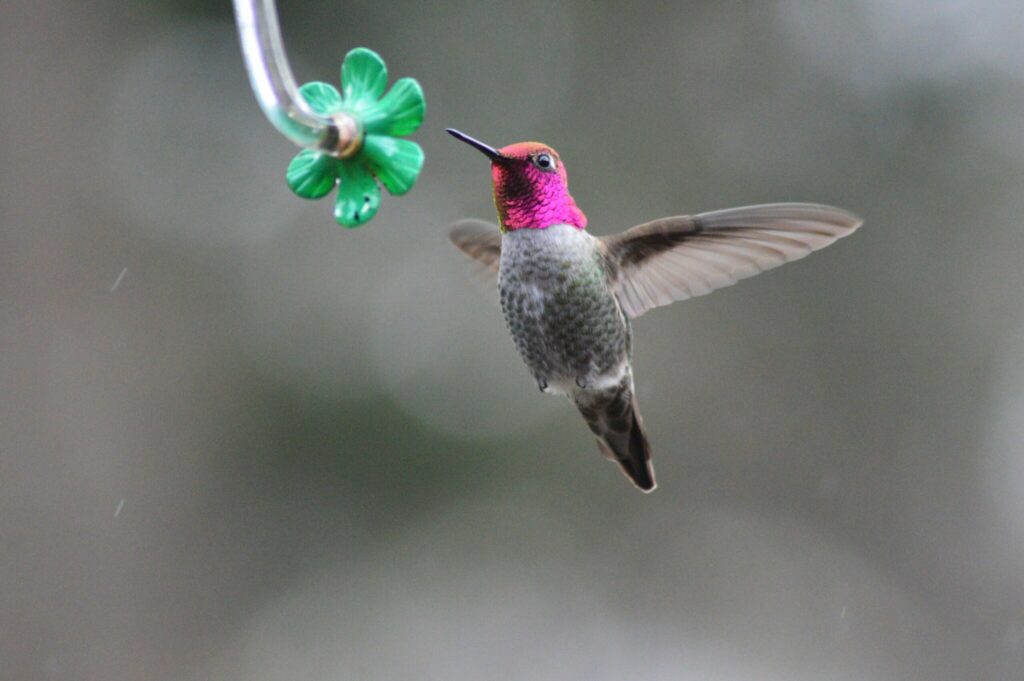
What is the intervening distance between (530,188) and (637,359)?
3.01 meters

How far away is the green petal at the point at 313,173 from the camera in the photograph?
1084 mm

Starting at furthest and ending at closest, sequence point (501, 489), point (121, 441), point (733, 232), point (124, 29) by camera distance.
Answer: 1. point (501, 489)
2. point (124, 29)
3. point (121, 441)
4. point (733, 232)

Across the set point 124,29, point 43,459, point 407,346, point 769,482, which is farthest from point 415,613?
point 124,29

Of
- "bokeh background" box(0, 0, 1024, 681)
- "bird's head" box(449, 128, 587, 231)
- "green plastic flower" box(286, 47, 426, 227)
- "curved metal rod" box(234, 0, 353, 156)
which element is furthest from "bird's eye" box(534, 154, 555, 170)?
"bokeh background" box(0, 0, 1024, 681)

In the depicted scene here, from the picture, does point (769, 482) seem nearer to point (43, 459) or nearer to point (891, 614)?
point (891, 614)

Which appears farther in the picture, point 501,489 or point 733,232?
point 501,489

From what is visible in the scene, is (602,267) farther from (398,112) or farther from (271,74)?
(271,74)

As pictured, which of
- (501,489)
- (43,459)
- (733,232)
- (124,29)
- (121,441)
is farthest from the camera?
(501,489)

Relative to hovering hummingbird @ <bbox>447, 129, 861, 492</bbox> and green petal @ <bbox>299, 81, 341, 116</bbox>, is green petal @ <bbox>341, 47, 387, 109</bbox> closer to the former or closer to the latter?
green petal @ <bbox>299, 81, 341, 116</bbox>

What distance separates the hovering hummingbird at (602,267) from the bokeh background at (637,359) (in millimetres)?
2630

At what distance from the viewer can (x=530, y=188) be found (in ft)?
4.48

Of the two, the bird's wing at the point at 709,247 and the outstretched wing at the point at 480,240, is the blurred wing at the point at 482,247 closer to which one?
the outstretched wing at the point at 480,240

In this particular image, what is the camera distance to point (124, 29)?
3.96m

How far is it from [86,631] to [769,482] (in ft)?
9.06
